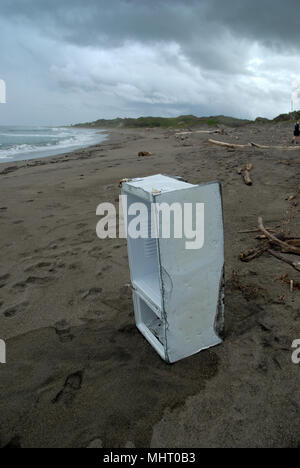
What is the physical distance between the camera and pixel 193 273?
7.22ft

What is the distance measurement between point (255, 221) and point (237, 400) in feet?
11.6

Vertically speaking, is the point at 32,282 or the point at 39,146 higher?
the point at 39,146

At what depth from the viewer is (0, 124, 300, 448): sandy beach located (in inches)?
73.3

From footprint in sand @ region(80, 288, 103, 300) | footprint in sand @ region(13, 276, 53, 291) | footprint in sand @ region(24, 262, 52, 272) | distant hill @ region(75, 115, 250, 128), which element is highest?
distant hill @ region(75, 115, 250, 128)

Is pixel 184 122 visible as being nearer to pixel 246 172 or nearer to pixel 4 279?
pixel 246 172

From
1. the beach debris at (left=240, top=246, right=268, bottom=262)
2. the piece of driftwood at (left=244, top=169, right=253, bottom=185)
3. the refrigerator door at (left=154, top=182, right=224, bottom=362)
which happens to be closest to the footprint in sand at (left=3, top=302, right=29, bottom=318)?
the refrigerator door at (left=154, top=182, right=224, bottom=362)

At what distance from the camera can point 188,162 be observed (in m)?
9.90

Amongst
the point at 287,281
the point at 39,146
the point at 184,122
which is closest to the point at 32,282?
the point at 287,281

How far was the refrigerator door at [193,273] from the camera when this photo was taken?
81.0 inches

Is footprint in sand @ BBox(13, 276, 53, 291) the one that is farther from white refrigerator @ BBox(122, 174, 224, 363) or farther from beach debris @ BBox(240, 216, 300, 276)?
beach debris @ BBox(240, 216, 300, 276)

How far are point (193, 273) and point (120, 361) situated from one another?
94cm

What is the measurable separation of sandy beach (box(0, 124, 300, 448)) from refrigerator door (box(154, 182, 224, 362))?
0.19 m
